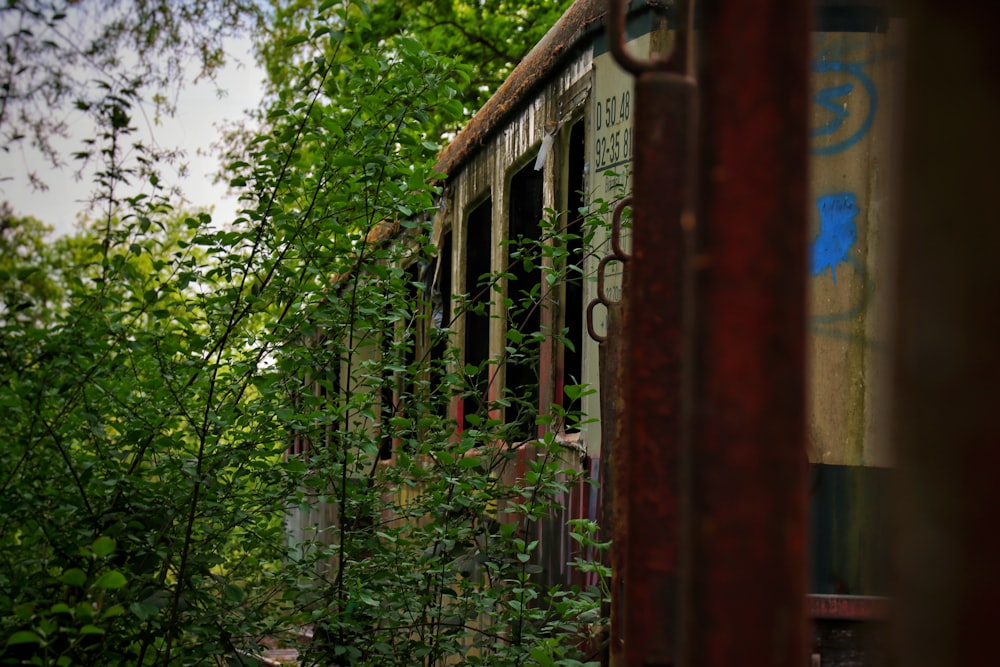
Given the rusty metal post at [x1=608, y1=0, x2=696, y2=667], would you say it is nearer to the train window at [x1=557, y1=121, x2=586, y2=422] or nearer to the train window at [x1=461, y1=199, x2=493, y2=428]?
the train window at [x1=557, y1=121, x2=586, y2=422]

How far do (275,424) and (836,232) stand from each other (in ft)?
6.53

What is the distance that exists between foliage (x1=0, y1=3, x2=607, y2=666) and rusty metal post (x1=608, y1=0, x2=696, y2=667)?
233cm

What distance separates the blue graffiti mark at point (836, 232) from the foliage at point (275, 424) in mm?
893

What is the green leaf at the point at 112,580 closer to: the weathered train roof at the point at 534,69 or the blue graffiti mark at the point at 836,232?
the blue graffiti mark at the point at 836,232

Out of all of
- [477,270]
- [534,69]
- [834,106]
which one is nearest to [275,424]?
[834,106]

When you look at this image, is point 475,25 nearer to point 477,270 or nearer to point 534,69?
point 477,270

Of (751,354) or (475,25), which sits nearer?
(751,354)

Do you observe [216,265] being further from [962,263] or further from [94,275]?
[962,263]

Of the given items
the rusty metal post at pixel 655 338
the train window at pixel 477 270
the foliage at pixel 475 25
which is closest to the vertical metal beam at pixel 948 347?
the rusty metal post at pixel 655 338

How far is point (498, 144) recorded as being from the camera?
675cm

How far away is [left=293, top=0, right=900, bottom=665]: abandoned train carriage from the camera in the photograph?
3.88 metres

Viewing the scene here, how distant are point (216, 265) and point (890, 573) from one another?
12.5ft

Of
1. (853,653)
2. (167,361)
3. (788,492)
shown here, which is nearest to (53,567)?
(167,361)

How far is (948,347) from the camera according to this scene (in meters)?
0.72
